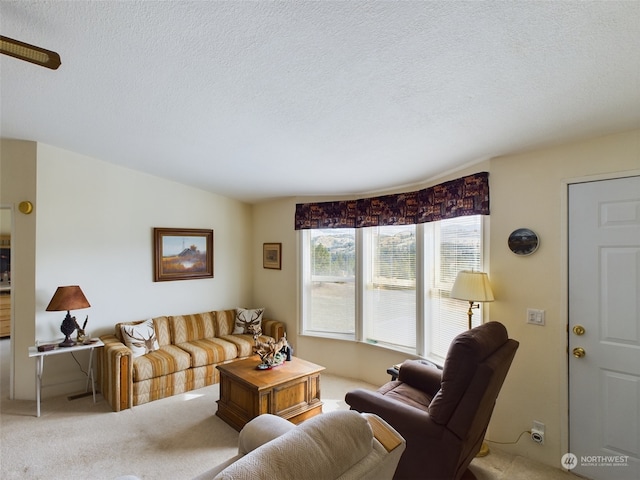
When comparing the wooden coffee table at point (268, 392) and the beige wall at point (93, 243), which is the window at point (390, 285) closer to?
the wooden coffee table at point (268, 392)

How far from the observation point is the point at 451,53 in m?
1.44

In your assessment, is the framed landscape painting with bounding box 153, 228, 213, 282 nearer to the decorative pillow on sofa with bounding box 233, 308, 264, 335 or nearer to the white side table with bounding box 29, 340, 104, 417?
the decorative pillow on sofa with bounding box 233, 308, 264, 335

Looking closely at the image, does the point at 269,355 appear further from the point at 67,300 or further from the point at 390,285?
the point at 67,300

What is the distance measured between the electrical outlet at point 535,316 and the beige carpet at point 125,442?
102 centimetres

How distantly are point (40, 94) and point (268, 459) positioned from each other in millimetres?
2900

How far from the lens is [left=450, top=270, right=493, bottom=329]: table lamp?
Result: 8.10 feet

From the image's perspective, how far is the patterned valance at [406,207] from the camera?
9.01 ft

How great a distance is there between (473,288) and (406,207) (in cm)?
128

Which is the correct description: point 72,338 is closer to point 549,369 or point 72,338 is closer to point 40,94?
point 40,94

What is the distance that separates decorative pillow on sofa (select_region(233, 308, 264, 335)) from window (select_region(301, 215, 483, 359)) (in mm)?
667

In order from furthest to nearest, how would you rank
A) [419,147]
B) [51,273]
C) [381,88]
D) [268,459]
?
1. [51,273]
2. [419,147]
3. [381,88]
4. [268,459]

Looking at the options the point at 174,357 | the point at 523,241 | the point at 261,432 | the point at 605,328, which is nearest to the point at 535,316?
the point at 605,328

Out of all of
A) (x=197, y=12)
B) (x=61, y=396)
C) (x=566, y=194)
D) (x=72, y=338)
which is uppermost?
(x=197, y=12)

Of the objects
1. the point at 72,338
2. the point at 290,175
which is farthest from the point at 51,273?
the point at 290,175
